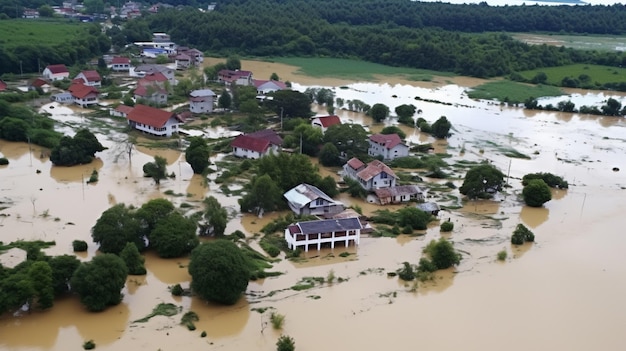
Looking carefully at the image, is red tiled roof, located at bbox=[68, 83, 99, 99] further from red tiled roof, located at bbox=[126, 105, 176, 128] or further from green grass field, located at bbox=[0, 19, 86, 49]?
green grass field, located at bbox=[0, 19, 86, 49]

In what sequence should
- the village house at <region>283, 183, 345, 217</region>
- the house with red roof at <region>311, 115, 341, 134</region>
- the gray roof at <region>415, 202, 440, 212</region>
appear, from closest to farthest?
the village house at <region>283, 183, 345, 217</region>, the gray roof at <region>415, 202, 440, 212</region>, the house with red roof at <region>311, 115, 341, 134</region>

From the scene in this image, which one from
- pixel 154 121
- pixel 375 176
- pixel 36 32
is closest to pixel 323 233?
pixel 375 176

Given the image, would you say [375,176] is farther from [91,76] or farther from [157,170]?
[91,76]

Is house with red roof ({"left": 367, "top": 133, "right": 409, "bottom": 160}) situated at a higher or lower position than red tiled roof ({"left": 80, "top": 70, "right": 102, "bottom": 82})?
lower

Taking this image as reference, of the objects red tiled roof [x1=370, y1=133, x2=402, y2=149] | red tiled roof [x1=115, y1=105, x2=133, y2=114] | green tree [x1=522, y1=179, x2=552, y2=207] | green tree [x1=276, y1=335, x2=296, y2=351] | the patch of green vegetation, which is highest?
red tiled roof [x1=370, y1=133, x2=402, y2=149]

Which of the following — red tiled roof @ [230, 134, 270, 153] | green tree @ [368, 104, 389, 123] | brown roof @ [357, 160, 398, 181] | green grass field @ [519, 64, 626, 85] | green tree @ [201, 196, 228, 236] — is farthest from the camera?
green grass field @ [519, 64, 626, 85]

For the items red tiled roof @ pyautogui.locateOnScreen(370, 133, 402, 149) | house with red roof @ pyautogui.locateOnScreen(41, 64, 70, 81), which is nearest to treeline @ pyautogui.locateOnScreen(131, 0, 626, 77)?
house with red roof @ pyautogui.locateOnScreen(41, 64, 70, 81)
